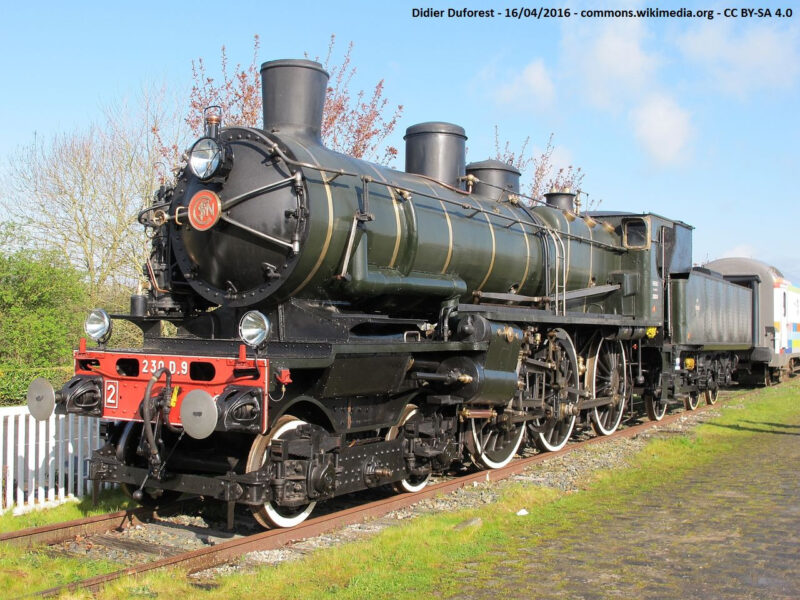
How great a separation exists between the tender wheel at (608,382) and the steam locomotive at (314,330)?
4.65 feet

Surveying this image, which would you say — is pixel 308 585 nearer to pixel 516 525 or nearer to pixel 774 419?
pixel 516 525

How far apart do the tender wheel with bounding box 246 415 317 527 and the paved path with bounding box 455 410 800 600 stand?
1.85 meters

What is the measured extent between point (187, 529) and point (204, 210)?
106 inches

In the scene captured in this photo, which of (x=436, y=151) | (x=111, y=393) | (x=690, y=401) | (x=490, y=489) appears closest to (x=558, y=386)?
(x=490, y=489)

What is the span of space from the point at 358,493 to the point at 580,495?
87.8 inches

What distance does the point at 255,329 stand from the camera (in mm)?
5465

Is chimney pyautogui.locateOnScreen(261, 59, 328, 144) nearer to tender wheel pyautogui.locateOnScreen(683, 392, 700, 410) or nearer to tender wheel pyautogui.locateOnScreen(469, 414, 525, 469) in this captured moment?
tender wheel pyautogui.locateOnScreen(469, 414, 525, 469)

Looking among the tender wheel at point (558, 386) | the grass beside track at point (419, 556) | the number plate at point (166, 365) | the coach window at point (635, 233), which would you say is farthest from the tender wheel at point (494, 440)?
the coach window at point (635, 233)

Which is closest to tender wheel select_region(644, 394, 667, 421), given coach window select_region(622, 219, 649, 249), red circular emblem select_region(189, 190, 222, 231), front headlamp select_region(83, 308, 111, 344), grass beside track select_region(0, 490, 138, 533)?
coach window select_region(622, 219, 649, 249)

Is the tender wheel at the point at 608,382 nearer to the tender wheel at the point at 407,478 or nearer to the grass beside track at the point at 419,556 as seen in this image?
the grass beside track at the point at 419,556

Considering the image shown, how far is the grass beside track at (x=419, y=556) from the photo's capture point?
15.4 ft

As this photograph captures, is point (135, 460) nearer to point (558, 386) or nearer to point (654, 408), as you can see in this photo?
point (558, 386)

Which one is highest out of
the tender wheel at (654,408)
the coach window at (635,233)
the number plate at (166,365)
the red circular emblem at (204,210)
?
the coach window at (635,233)

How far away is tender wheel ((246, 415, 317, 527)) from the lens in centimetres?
579
